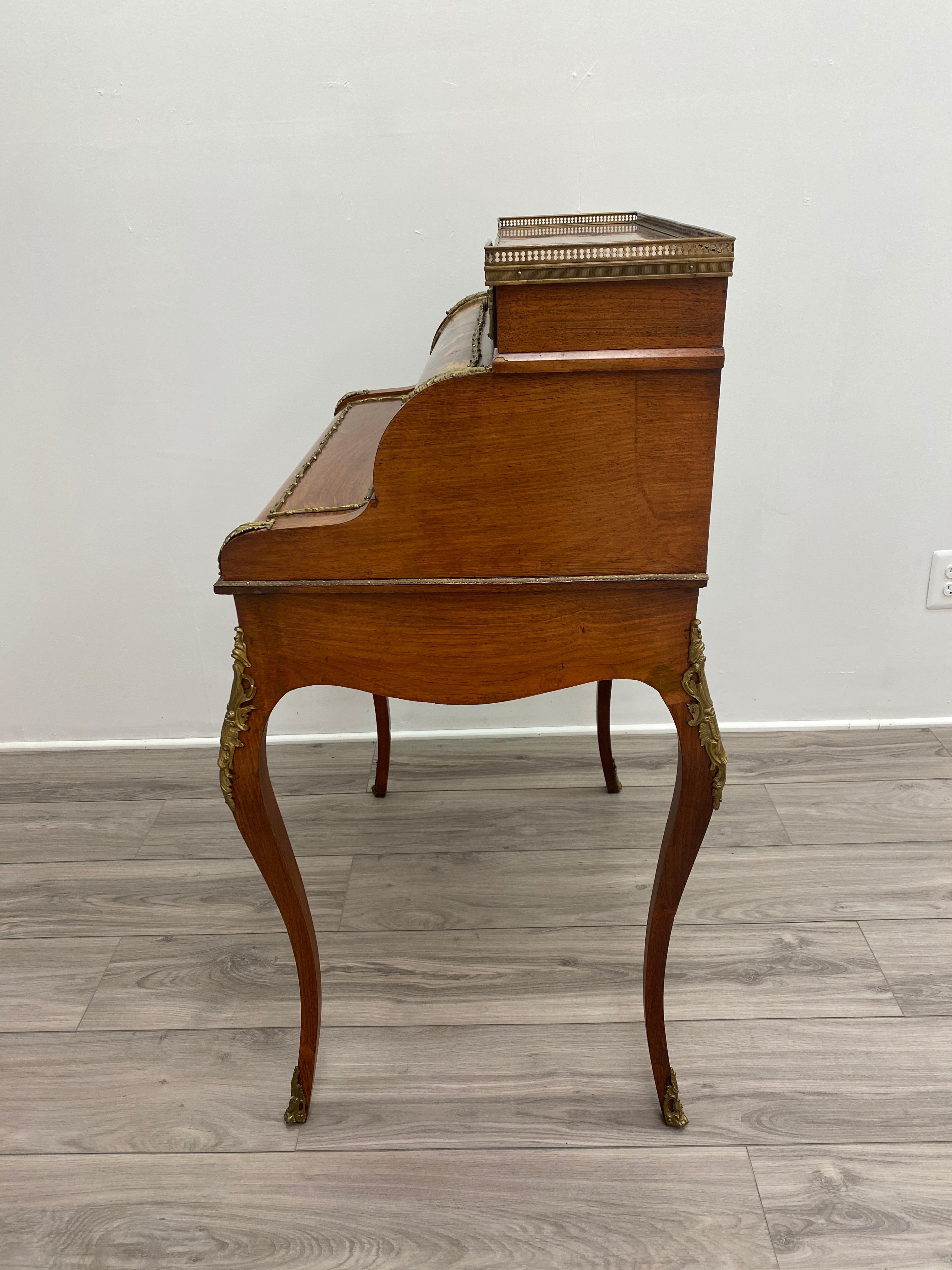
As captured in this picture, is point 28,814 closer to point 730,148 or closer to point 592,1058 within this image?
point 592,1058

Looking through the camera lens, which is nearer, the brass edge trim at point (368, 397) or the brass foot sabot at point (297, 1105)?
the brass foot sabot at point (297, 1105)

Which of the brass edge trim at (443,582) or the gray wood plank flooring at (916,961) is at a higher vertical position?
the brass edge trim at (443,582)

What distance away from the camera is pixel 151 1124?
1.24 m

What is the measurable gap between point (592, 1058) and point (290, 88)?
1.64 metres

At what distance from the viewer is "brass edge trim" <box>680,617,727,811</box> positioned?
1025mm

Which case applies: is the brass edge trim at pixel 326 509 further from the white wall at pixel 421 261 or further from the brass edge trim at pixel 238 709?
the white wall at pixel 421 261

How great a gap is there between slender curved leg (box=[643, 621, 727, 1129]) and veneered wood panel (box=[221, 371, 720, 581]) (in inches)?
5.7

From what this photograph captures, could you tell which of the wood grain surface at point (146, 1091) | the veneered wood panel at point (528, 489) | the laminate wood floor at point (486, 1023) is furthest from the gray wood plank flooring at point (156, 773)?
the veneered wood panel at point (528, 489)

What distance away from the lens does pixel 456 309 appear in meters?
1.58

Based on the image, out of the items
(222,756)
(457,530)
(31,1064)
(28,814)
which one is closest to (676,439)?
(457,530)

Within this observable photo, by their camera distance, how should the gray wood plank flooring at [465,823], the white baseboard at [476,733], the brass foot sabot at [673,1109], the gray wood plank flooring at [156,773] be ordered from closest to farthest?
1. the brass foot sabot at [673,1109]
2. the gray wood plank flooring at [465,823]
3. the gray wood plank flooring at [156,773]
4. the white baseboard at [476,733]

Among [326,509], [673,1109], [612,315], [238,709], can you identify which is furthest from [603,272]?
[673,1109]

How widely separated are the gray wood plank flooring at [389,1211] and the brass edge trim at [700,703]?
517 millimetres

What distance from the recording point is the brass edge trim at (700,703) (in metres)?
1.03
